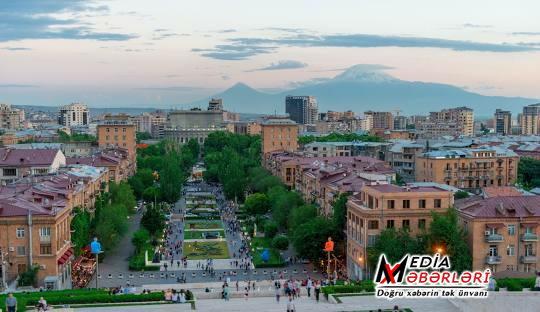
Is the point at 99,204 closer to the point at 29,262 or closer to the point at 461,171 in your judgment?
the point at 29,262

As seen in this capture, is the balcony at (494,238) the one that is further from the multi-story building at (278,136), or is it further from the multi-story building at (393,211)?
the multi-story building at (278,136)

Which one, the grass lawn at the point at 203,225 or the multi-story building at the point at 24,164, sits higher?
the multi-story building at the point at 24,164

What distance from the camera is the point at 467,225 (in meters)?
48.3

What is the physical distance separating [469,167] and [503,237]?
1988 inches

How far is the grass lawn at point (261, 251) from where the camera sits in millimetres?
61344

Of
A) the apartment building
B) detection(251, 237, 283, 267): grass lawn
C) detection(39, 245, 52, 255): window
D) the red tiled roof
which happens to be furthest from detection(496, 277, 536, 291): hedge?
the red tiled roof

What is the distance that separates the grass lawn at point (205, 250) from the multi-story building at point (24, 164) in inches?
937

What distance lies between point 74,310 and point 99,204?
38.0m

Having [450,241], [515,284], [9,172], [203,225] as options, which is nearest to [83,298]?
[450,241]

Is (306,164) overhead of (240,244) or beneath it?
overhead

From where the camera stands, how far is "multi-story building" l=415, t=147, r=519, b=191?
3765 inches

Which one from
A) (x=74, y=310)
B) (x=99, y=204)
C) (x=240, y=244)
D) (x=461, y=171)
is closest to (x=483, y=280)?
(x=74, y=310)

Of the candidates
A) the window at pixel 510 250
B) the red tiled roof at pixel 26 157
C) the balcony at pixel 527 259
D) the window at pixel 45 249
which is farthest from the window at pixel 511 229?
the red tiled roof at pixel 26 157

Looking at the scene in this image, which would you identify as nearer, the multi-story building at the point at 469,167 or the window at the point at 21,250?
the window at the point at 21,250
